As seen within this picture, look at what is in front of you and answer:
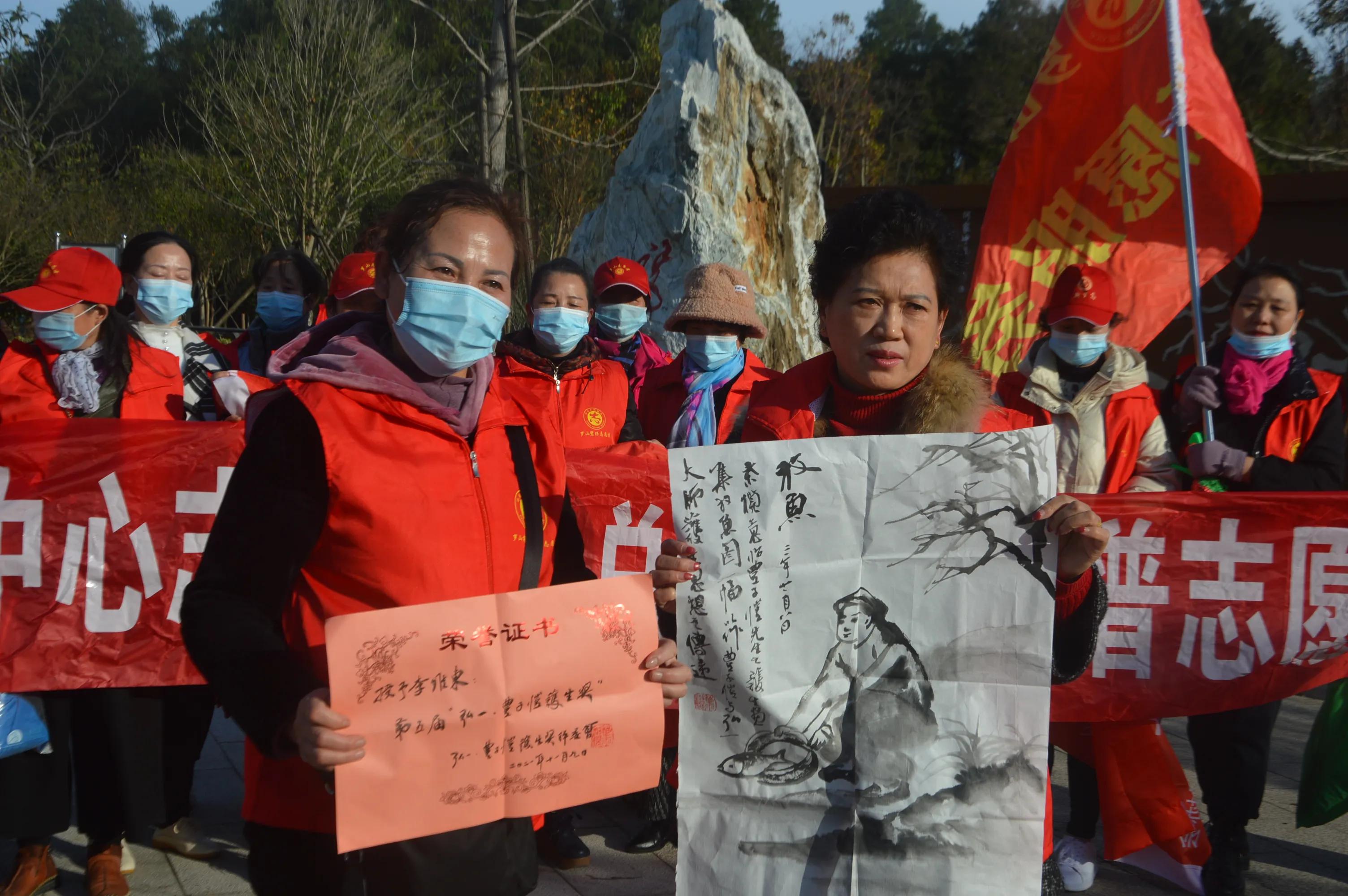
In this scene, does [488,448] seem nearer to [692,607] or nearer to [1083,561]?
[692,607]


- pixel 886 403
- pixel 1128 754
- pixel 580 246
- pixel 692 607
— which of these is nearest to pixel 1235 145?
pixel 1128 754

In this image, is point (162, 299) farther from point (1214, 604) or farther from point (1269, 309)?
point (1269, 309)

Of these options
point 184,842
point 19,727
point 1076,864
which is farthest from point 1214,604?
point 19,727

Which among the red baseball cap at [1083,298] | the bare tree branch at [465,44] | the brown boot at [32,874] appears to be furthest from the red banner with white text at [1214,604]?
the bare tree branch at [465,44]

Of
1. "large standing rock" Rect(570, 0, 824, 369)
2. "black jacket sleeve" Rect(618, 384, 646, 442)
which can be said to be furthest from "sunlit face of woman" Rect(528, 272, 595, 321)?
"large standing rock" Rect(570, 0, 824, 369)

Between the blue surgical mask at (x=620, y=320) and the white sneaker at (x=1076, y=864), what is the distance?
3049 millimetres

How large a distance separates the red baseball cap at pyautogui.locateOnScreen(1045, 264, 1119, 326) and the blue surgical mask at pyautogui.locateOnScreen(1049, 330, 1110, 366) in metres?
0.05

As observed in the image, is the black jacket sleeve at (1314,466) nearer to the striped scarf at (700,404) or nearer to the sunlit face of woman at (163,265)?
the striped scarf at (700,404)

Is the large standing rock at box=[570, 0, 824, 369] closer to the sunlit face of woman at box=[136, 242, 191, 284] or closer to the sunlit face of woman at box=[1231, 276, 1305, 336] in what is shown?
the sunlit face of woman at box=[136, 242, 191, 284]

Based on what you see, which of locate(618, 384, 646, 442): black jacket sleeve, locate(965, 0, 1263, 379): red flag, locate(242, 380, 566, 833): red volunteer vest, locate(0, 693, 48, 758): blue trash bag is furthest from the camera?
locate(618, 384, 646, 442): black jacket sleeve

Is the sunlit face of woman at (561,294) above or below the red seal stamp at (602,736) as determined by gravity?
above

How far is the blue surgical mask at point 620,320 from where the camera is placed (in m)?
5.39

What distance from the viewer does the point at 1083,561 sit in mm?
1711

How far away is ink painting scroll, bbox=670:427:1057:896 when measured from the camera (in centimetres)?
170
